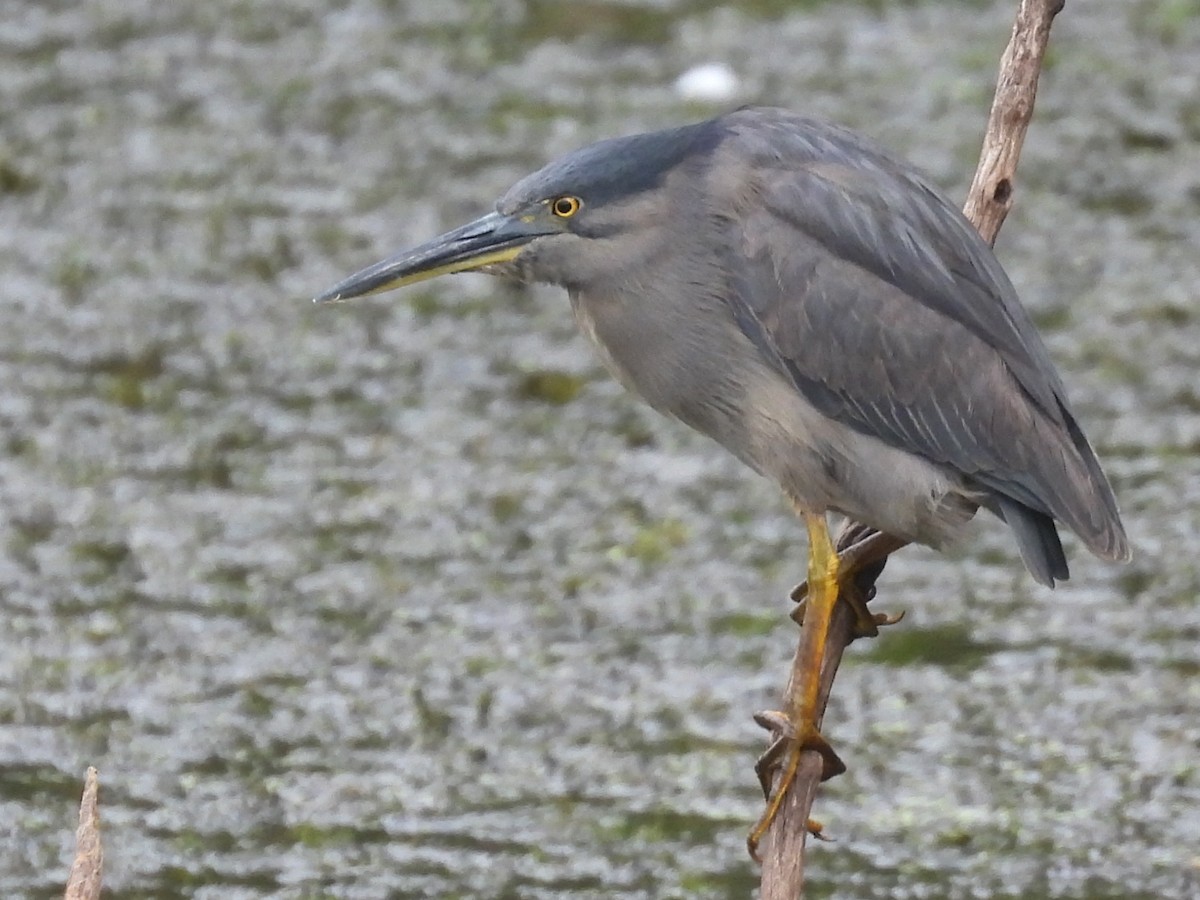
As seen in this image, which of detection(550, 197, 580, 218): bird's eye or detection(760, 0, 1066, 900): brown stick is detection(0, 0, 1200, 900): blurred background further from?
detection(550, 197, 580, 218): bird's eye

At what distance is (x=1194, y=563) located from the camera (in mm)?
4586

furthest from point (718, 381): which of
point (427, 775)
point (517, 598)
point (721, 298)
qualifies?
point (517, 598)

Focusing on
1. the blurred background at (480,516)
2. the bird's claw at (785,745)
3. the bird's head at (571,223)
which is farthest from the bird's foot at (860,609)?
the blurred background at (480,516)

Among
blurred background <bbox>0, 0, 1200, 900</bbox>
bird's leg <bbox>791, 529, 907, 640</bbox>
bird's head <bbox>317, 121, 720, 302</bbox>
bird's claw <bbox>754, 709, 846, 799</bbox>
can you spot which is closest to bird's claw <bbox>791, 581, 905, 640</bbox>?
bird's leg <bbox>791, 529, 907, 640</bbox>

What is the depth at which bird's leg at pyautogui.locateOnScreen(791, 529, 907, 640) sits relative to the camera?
301cm

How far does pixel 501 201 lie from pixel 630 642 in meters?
1.57

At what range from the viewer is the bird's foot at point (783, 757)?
9.44 ft

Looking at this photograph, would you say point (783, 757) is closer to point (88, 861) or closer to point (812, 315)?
point (812, 315)

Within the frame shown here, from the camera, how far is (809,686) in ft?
9.42

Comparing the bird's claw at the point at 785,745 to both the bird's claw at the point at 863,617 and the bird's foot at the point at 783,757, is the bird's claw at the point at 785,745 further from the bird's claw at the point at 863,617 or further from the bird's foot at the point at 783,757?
the bird's claw at the point at 863,617

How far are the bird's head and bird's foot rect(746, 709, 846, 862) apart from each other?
57cm

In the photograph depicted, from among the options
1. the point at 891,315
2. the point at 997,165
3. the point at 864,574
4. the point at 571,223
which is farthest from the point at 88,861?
the point at 997,165

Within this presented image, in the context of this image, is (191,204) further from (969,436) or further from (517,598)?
(969,436)

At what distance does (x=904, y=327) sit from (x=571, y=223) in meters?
0.43
